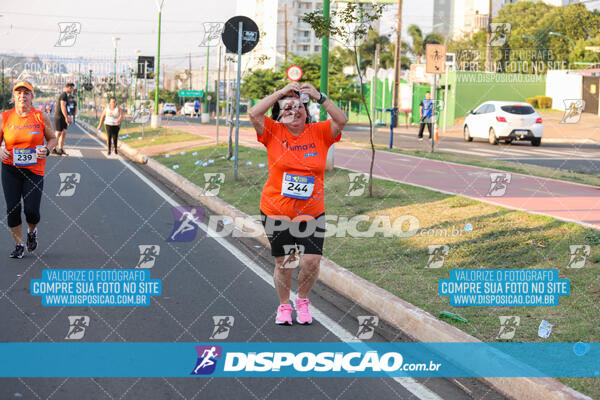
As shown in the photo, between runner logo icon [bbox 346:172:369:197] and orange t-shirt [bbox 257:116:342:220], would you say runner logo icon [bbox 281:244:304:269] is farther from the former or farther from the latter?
runner logo icon [bbox 346:172:369:197]

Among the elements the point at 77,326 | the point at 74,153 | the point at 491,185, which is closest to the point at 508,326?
the point at 77,326

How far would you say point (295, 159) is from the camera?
20.1ft

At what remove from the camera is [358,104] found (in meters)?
64.0

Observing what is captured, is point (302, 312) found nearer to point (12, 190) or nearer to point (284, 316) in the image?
point (284, 316)

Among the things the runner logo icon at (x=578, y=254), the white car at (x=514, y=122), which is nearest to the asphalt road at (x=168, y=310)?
the runner logo icon at (x=578, y=254)

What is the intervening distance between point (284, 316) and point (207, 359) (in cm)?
107

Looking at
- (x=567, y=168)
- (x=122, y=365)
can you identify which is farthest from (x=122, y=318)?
(x=567, y=168)

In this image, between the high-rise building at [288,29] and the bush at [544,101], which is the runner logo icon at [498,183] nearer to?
the bush at [544,101]

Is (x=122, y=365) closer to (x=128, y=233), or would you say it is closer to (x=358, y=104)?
(x=128, y=233)

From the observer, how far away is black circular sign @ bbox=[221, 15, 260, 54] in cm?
1534

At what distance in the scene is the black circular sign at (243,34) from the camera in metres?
15.3

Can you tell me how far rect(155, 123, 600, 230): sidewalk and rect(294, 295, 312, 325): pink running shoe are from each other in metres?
4.15

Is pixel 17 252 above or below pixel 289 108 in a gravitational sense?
below

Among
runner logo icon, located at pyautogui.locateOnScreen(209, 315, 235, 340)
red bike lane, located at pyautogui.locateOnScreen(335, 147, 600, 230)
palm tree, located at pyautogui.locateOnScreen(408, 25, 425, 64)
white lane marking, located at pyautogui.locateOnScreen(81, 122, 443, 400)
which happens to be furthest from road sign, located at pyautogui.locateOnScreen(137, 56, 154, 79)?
palm tree, located at pyautogui.locateOnScreen(408, 25, 425, 64)
